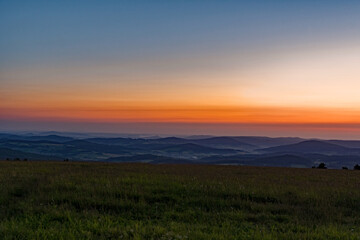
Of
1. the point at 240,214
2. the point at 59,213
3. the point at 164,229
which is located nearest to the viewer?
the point at 164,229

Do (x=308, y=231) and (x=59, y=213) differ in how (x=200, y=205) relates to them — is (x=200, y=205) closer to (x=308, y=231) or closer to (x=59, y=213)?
(x=308, y=231)

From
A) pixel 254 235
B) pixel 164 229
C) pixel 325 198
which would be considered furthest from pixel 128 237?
pixel 325 198

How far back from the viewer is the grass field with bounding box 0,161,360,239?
7.91m

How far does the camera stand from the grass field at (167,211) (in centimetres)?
791

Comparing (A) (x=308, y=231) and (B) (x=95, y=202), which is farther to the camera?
(B) (x=95, y=202)

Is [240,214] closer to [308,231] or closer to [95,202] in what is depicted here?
[308,231]

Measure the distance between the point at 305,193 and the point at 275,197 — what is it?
1.79 m

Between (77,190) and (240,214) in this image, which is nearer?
(240,214)

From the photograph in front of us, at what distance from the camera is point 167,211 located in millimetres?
10547

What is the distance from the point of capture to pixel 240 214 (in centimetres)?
1023

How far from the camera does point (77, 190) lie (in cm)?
1252

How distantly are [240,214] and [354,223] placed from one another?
380 cm

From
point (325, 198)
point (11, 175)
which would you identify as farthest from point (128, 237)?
point (11, 175)

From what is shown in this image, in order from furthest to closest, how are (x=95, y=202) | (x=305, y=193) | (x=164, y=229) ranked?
(x=305, y=193) → (x=95, y=202) → (x=164, y=229)
